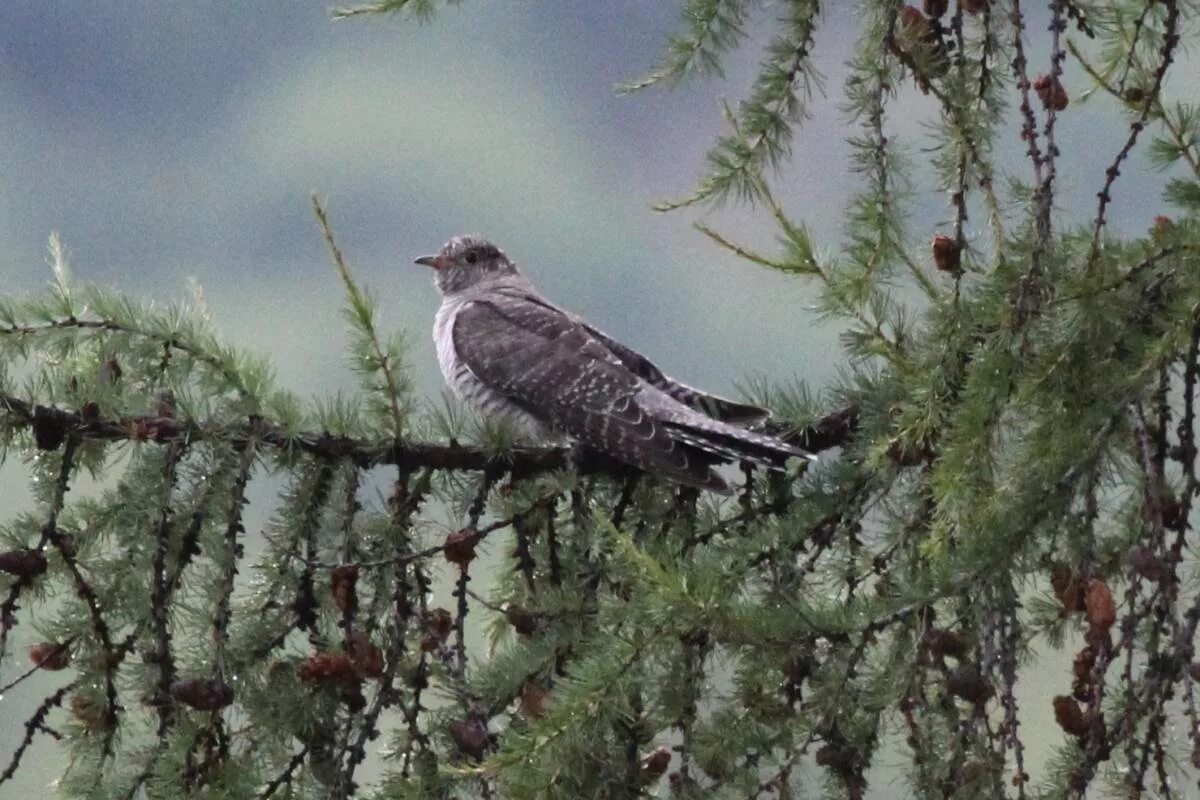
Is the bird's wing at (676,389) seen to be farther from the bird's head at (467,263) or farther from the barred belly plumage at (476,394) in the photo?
the bird's head at (467,263)

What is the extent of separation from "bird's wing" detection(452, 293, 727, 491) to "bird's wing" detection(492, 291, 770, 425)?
4cm

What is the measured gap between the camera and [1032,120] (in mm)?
1737

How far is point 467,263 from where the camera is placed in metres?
4.62

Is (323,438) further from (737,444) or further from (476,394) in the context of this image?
(476,394)

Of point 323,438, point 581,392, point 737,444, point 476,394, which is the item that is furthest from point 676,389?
point 323,438

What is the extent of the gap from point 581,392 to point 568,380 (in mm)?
89

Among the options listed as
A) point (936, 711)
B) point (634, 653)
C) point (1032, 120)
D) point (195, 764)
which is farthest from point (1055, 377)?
point (195, 764)

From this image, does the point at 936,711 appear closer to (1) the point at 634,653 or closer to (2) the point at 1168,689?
(2) the point at 1168,689

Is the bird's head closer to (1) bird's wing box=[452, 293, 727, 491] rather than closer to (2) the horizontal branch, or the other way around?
(1) bird's wing box=[452, 293, 727, 491]

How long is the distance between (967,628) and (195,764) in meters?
0.95

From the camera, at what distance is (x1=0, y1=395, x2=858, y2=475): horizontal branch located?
220 centimetres

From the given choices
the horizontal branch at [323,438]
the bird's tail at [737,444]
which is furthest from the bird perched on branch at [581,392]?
the horizontal branch at [323,438]

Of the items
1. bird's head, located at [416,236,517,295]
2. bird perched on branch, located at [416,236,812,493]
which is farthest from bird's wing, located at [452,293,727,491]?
bird's head, located at [416,236,517,295]

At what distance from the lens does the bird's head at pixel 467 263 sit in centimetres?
460
